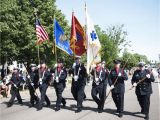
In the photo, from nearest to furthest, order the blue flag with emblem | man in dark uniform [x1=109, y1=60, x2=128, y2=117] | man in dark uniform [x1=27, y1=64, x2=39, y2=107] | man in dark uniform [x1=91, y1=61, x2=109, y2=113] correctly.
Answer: man in dark uniform [x1=109, y1=60, x2=128, y2=117] → man in dark uniform [x1=91, y1=61, x2=109, y2=113] → man in dark uniform [x1=27, y1=64, x2=39, y2=107] → the blue flag with emblem

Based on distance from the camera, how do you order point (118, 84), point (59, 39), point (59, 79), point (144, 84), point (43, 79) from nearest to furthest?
point (144, 84)
point (118, 84)
point (59, 79)
point (43, 79)
point (59, 39)

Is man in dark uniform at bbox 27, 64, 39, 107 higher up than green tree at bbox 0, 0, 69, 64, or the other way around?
green tree at bbox 0, 0, 69, 64

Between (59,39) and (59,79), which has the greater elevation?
(59,39)

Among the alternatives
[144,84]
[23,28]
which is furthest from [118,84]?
[23,28]

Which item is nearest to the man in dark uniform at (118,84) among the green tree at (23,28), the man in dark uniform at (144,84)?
the man in dark uniform at (144,84)

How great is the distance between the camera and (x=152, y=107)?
44.5 feet

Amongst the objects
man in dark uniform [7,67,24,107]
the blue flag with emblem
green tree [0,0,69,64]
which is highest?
green tree [0,0,69,64]

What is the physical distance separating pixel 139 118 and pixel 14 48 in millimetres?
20742

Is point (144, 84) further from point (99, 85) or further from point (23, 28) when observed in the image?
point (23, 28)

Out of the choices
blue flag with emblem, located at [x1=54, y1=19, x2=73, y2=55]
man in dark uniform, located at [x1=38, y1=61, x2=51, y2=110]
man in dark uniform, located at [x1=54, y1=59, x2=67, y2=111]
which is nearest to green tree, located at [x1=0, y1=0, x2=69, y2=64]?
blue flag with emblem, located at [x1=54, y1=19, x2=73, y2=55]

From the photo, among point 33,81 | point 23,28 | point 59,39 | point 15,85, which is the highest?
point 23,28

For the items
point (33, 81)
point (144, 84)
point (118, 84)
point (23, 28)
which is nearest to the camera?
point (144, 84)

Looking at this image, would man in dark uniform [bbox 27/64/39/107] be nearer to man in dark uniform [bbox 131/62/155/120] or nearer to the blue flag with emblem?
the blue flag with emblem

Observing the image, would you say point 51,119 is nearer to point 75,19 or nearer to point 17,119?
point 17,119
